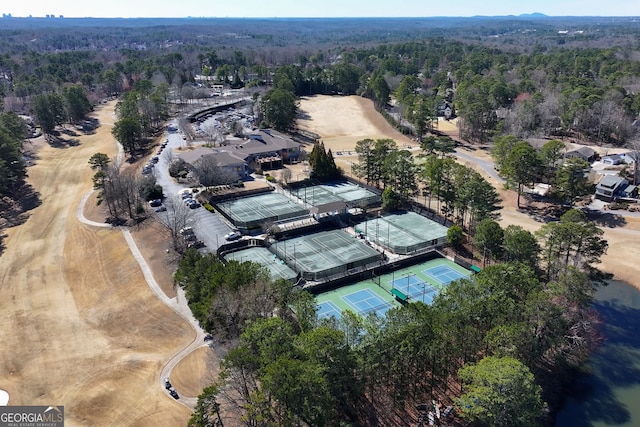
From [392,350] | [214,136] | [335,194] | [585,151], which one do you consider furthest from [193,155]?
[585,151]

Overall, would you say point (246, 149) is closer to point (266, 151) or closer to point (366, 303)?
point (266, 151)

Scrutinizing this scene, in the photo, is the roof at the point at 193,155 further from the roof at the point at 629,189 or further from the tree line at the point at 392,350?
the roof at the point at 629,189

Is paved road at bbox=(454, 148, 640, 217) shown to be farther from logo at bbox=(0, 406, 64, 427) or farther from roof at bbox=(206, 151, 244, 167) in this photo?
logo at bbox=(0, 406, 64, 427)

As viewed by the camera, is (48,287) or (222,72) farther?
(222,72)

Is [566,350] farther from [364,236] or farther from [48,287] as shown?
[48,287]

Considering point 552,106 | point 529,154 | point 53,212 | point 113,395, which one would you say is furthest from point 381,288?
point 552,106

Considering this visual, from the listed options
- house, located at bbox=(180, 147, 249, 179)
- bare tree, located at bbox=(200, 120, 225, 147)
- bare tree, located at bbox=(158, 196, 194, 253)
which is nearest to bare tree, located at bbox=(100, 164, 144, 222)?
bare tree, located at bbox=(158, 196, 194, 253)
